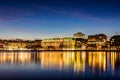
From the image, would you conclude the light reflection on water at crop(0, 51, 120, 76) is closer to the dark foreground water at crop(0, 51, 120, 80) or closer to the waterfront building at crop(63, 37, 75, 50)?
the dark foreground water at crop(0, 51, 120, 80)

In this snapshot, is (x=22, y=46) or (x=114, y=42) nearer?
(x=114, y=42)

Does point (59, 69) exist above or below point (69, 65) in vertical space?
above

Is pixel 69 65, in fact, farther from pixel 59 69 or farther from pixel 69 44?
pixel 69 44

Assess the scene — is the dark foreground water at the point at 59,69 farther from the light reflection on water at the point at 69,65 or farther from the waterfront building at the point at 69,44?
the waterfront building at the point at 69,44

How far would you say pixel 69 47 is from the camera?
559ft

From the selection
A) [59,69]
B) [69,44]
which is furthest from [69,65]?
[69,44]

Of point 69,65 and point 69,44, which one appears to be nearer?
point 69,65

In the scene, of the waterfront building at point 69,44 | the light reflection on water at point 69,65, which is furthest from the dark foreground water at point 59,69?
the waterfront building at point 69,44

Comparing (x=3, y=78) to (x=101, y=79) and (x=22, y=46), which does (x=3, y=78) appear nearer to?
(x=101, y=79)

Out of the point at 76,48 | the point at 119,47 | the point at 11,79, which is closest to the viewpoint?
the point at 11,79

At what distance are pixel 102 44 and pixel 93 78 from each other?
129m

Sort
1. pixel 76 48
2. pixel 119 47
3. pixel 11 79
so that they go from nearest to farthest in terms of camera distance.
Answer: pixel 11 79 < pixel 119 47 < pixel 76 48

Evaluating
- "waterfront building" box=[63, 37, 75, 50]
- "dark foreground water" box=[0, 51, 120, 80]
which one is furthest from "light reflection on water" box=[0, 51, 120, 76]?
"waterfront building" box=[63, 37, 75, 50]

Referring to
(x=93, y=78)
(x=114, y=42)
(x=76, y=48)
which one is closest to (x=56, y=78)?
(x=93, y=78)
